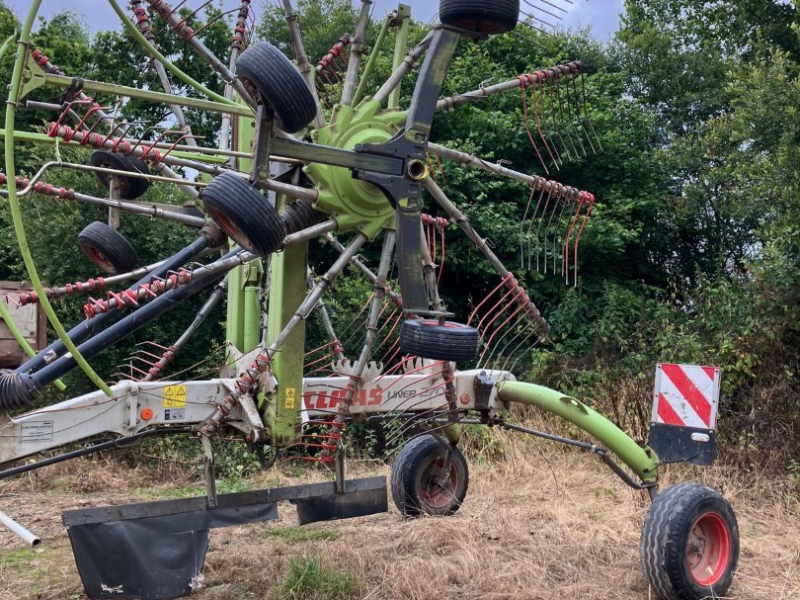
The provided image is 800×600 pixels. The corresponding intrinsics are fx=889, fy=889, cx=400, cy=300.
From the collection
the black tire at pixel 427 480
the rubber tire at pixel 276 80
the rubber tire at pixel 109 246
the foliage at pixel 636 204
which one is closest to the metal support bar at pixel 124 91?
the rubber tire at pixel 276 80

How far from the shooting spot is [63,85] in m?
4.51

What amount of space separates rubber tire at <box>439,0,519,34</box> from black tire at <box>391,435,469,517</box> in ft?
10.9

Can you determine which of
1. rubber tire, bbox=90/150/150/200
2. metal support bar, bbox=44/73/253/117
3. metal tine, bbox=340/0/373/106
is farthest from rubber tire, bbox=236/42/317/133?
rubber tire, bbox=90/150/150/200

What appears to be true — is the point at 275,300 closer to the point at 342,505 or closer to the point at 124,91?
the point at 124,91

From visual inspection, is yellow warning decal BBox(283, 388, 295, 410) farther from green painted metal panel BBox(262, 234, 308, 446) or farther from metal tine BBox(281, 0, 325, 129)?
metal tine BBox(281, 0, 325, 129)

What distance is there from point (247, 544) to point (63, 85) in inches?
143

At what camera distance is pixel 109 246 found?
554 centimetres

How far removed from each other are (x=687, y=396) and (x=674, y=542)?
4.38ft

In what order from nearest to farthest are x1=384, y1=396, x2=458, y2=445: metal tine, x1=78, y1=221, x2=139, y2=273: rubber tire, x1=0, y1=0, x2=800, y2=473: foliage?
x1=78, y1=221, x2=139, y2=273: rubber tire < x1=384, y1=396, x2=458, y2=445: metal tine < x1=0, y1=0, x2=800, y2=473: foliage

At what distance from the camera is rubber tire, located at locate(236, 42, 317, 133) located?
13.5 feet

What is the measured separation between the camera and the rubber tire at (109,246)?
5543 mm

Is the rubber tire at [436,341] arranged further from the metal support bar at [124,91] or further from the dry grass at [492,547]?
the metal support bar at [124,91]

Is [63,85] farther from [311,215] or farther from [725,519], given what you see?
[725,519]

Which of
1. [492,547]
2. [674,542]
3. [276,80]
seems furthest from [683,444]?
[276,80]
